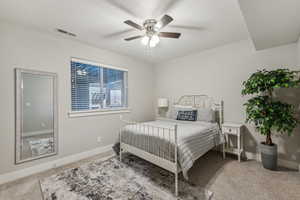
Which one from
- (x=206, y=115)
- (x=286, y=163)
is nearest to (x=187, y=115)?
(x=206, y=115)

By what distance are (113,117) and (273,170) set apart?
12.0 feet

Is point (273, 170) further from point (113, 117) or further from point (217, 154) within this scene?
point (113, 117)

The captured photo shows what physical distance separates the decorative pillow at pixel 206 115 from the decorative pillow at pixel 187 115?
0.39 ft

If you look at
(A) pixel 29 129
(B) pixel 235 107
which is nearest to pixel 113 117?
(A) pixel 29 129

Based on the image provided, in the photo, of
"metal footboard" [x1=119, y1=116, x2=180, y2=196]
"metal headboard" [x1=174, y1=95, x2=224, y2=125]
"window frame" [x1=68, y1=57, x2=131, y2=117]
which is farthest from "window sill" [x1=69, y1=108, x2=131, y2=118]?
"metal headboard" [x1=174, y1=95, x2=224, y2=125]

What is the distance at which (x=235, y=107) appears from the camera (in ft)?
10.3

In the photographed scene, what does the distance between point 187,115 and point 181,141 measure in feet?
5.15


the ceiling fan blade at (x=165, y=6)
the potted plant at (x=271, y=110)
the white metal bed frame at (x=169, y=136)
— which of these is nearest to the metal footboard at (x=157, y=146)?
the white metal bed frame at (x=169, y=136)

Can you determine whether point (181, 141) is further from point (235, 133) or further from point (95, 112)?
point (95, 112)

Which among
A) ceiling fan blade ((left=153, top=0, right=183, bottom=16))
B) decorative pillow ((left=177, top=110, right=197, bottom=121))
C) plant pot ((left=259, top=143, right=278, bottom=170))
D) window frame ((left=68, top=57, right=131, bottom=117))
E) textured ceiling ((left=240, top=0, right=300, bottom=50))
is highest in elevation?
ceiling fan blade ((left=153, top=0, right=183, bottom=16))

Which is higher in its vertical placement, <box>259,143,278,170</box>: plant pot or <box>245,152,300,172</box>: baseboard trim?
<box>259,143,278,170</box>: plant pot

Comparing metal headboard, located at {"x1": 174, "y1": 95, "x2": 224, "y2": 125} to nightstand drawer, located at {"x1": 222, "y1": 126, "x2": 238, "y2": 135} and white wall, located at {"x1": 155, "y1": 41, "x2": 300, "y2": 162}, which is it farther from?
nightstand drawer, located at {"x1": 222, "y1": 126, "x2": 238, "y2": 135}

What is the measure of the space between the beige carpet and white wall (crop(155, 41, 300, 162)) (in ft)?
1.83

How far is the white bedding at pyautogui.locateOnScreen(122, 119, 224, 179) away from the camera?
1.93 metres
